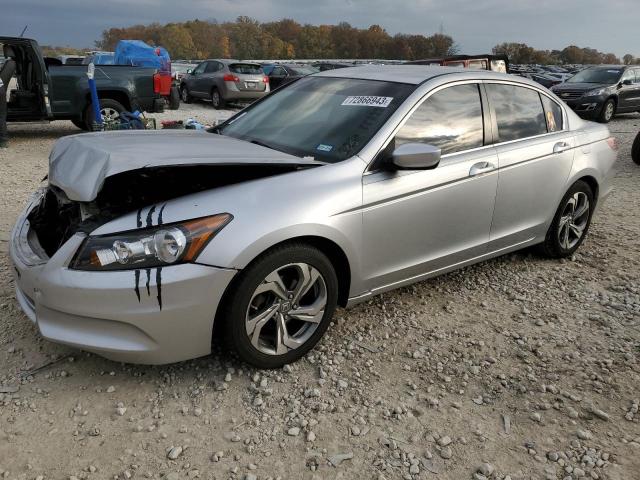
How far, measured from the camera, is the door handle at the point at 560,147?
4196 millimetres

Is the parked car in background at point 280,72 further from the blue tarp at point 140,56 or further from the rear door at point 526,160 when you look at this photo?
the rear door at point 526,160

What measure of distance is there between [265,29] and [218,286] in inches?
3215

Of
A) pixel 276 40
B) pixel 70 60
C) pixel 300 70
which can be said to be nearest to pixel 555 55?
pixel 276 40

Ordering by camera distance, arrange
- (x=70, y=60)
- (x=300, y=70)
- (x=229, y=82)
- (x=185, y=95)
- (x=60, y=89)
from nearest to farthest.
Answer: (x=60, y=89) → (x=70, y=60) → (x=229, y=82) → (x=185, y=95) → (x=300, y=70)

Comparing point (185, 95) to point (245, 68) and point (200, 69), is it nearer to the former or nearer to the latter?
point (200, 69)

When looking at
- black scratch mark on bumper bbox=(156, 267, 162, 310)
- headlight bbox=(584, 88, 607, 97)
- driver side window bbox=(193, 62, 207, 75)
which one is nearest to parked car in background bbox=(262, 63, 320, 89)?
driver side window bbox=(193, 62, 207, 75)

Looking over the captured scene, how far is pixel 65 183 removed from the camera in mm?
2791

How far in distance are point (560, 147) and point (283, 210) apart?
2.62m

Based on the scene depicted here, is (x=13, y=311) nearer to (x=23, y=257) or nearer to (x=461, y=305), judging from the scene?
(x=23, y=257)

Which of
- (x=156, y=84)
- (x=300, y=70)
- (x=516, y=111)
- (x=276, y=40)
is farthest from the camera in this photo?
(x=276, y=40)

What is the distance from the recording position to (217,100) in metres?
17.2

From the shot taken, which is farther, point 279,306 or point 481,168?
point 481,168

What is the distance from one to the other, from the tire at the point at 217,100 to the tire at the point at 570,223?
13877 mm

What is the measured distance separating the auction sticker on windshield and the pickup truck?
288 inches
